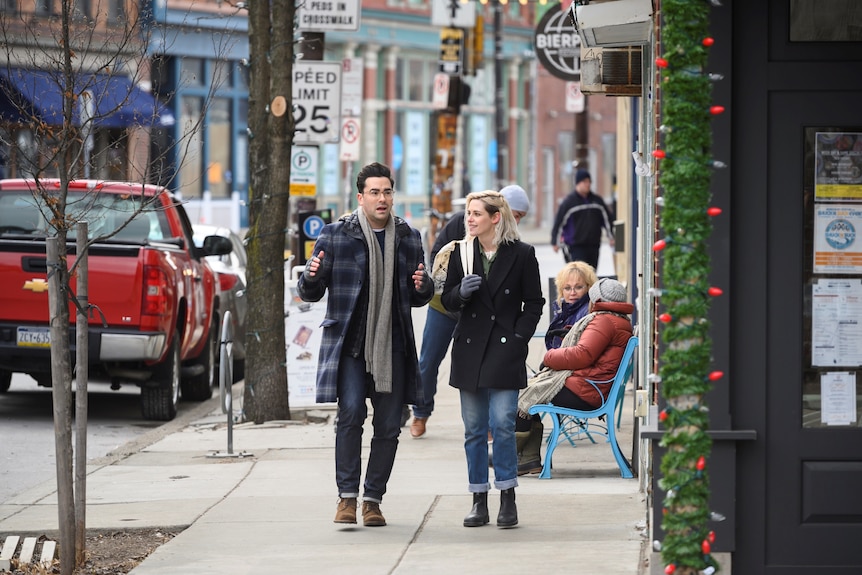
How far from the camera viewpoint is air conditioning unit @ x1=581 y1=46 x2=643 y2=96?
8875mm

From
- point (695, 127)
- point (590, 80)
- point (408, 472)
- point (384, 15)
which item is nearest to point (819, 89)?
point (695, 127)

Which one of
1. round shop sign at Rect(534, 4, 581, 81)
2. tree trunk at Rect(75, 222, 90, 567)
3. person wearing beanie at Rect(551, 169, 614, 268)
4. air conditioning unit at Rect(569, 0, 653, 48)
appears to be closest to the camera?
air conditioning unit at Rect(569, 0, 653, 48)

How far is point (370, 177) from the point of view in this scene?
8062 mm

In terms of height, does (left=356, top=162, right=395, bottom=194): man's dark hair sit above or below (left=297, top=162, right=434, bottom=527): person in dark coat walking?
above

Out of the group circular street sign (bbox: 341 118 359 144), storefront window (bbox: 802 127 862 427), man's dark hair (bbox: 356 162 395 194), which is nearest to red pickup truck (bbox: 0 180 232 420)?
man's dark hair (bbox: 356 162 395 194)

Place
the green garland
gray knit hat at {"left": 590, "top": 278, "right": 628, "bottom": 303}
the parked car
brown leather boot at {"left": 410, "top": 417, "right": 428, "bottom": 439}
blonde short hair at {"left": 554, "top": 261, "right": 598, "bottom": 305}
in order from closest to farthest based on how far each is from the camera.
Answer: the green garland → gray knit hat at {"left": 590, "top": 278, "right": 628, "bottom": 303} → blonde short hair at {"left": 554, "top": 261, "right": 598, "bottom": 305} → brown leather boot at {"left": 410, "top": 417, "right": 428, "bottom": 439} → the parked car

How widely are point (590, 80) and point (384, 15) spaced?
42667mm

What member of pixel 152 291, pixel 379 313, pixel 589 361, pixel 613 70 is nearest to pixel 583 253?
pixel 152 291

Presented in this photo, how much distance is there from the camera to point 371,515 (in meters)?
8.07

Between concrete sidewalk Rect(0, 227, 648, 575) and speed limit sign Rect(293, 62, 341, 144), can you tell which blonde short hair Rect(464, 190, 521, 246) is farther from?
speed limit sign Rect(293, 62, 341, 144)

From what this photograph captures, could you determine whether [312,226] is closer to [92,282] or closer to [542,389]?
[92,282]

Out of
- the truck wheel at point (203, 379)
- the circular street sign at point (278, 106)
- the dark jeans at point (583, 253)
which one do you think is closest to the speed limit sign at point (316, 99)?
the circular street sign at point (278, 106)

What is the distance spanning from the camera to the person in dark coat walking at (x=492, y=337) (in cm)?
795

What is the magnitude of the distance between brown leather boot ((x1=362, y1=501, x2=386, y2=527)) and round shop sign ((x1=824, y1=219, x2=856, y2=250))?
288 centimetres
